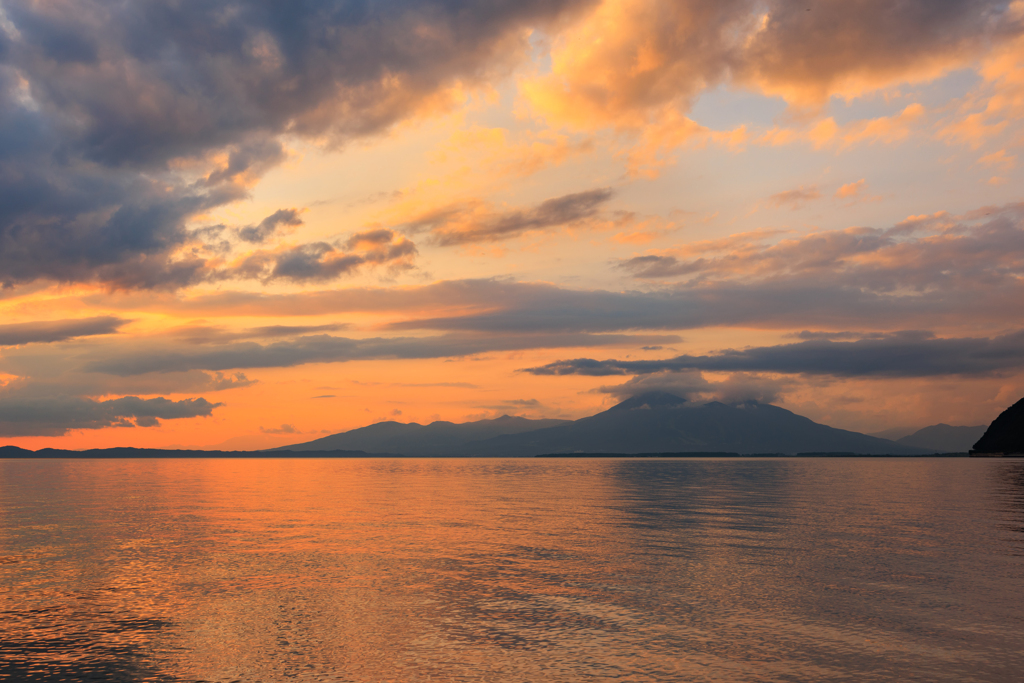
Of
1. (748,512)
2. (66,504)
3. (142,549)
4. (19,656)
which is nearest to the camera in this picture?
(19,656)

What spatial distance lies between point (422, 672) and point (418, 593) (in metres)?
10.4

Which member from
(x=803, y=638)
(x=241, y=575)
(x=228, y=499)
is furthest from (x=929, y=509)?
(x=228, y=499)

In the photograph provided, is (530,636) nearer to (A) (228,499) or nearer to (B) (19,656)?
(B) (19,656)

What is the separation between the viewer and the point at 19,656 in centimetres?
2166

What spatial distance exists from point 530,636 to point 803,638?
970 cm

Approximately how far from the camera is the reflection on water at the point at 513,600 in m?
20.8

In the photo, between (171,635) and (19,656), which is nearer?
(19,656)

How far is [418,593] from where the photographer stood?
30.3 metres

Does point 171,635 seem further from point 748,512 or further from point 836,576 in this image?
point 748,512

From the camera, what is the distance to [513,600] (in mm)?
28828

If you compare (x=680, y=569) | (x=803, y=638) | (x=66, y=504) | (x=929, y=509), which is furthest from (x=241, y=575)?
(x=929, y=509)

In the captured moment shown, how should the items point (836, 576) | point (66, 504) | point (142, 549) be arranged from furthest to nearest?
point (66, 504), point (142, 549), point (836, 576)

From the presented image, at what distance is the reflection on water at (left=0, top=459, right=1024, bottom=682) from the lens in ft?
68.3

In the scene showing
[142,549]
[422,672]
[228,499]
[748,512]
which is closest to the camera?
[422,672]
